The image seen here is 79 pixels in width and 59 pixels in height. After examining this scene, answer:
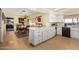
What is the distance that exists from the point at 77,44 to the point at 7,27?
4.53 ft

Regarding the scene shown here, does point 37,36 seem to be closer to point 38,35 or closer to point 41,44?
point 38,35

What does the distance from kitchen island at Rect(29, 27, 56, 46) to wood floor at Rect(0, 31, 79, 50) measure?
2.8 inches

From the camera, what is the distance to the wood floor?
2400 mm

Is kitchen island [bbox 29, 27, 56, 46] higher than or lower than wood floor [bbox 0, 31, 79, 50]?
higher

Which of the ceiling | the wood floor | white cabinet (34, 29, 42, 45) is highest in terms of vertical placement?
the ceiling

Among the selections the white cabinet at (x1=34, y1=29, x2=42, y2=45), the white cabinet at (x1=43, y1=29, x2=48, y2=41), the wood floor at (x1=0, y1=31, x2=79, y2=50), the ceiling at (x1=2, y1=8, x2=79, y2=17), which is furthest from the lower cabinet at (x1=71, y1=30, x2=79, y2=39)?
the white cabinet at (x1=34, y1=29, x2=42, y2=45)

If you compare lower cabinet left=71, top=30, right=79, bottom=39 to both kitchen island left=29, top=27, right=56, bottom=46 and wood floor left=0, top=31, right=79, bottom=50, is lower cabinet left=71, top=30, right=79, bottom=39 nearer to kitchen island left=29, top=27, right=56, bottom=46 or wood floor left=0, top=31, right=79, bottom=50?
wood floor left=0, top=31, right=79, bottom=50

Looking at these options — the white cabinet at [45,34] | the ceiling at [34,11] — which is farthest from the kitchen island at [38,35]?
the ceiling at [34,11]

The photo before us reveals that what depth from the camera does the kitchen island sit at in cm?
244

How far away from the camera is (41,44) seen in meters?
2.44

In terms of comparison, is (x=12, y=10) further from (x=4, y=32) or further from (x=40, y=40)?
(x=40, y=40)
